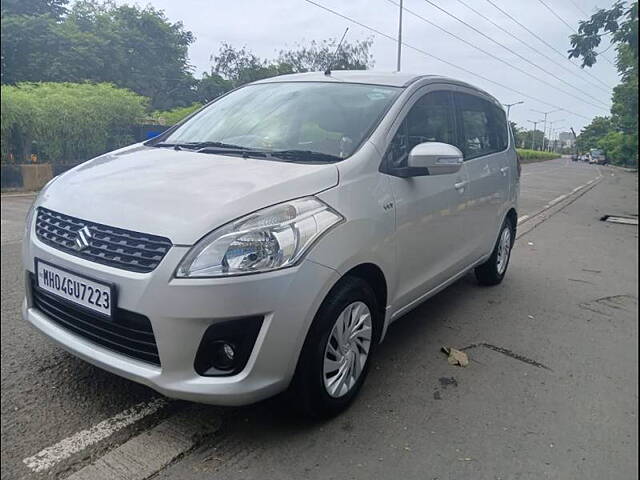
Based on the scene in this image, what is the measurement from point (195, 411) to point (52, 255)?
0.93 m

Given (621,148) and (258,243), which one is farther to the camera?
(258,243)

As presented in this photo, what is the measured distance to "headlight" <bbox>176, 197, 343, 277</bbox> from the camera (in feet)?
5.90

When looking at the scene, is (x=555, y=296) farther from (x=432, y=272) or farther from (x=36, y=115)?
(x=36, y=115)

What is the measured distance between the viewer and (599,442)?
179 cm

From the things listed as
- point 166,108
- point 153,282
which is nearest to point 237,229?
point 153,282

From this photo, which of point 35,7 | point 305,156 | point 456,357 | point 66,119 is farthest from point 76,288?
point 456,357

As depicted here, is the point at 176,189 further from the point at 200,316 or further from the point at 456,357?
the point at 456,357

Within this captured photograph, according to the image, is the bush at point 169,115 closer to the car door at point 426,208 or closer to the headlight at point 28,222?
the headlight at point 28,222

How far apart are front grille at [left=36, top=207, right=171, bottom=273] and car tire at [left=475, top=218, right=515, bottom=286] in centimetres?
324

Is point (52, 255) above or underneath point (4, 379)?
above

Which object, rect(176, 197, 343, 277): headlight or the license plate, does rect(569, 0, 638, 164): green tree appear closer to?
rect(176, 197, 343, 277): headlight

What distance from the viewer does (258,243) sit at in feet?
6.17

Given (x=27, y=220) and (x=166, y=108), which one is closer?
(x=27, y=220)

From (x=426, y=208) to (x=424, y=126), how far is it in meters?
0.54
